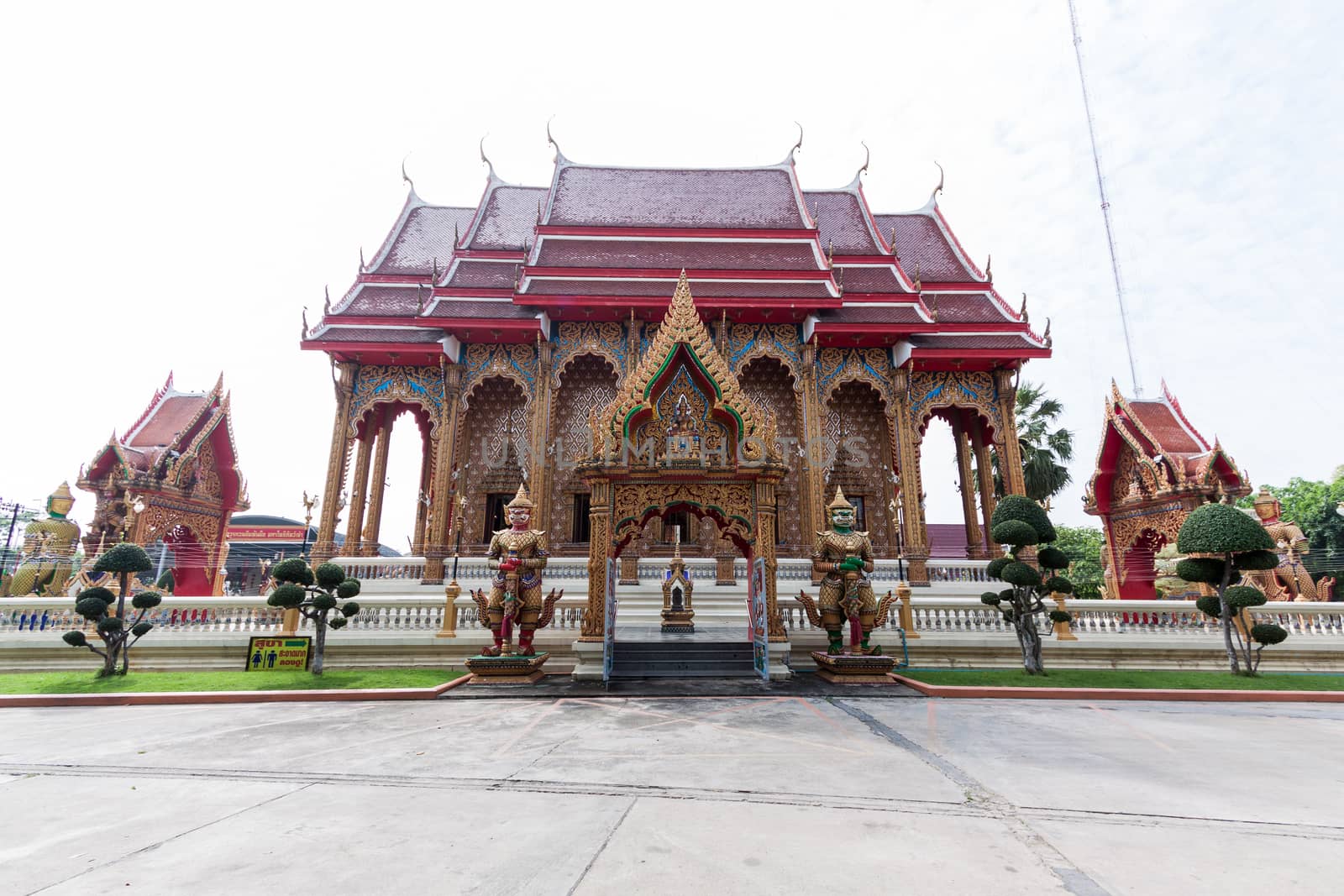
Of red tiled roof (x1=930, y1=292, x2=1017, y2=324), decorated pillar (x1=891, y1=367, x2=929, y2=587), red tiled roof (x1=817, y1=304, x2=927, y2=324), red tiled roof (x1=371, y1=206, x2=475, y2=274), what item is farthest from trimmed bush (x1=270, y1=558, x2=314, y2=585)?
red tiled roof (x1=930, y1=292, x2=1017, y2=324)

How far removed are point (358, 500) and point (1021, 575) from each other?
49.6 ft

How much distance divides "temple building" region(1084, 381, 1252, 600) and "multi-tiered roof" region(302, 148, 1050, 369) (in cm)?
389

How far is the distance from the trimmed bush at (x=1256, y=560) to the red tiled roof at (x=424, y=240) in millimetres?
19766

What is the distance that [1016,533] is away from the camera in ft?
27.9

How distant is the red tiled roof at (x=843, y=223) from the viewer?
18656 millimetres

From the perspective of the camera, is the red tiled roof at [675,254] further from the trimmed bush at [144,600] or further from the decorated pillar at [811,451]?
the trimmed bush at [144,600]

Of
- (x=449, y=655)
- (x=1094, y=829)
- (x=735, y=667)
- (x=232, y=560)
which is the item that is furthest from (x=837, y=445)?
(x=232, y=560)

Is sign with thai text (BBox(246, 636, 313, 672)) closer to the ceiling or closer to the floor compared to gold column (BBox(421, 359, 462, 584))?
closer to the floor

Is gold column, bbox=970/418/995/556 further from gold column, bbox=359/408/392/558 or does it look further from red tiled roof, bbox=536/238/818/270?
gold column, bbox=359/408/392/558

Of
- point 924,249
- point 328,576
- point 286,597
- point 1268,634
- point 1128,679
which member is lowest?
point 1128,679

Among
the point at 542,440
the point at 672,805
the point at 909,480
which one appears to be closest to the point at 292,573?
the point at 542,440

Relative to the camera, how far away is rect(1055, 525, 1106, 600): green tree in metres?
27.1

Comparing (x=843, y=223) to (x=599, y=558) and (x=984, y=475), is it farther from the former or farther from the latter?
(x=599, y=558)

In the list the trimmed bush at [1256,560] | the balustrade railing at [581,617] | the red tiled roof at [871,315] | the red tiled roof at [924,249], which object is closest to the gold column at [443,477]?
the balustrade railing at [581,617]
